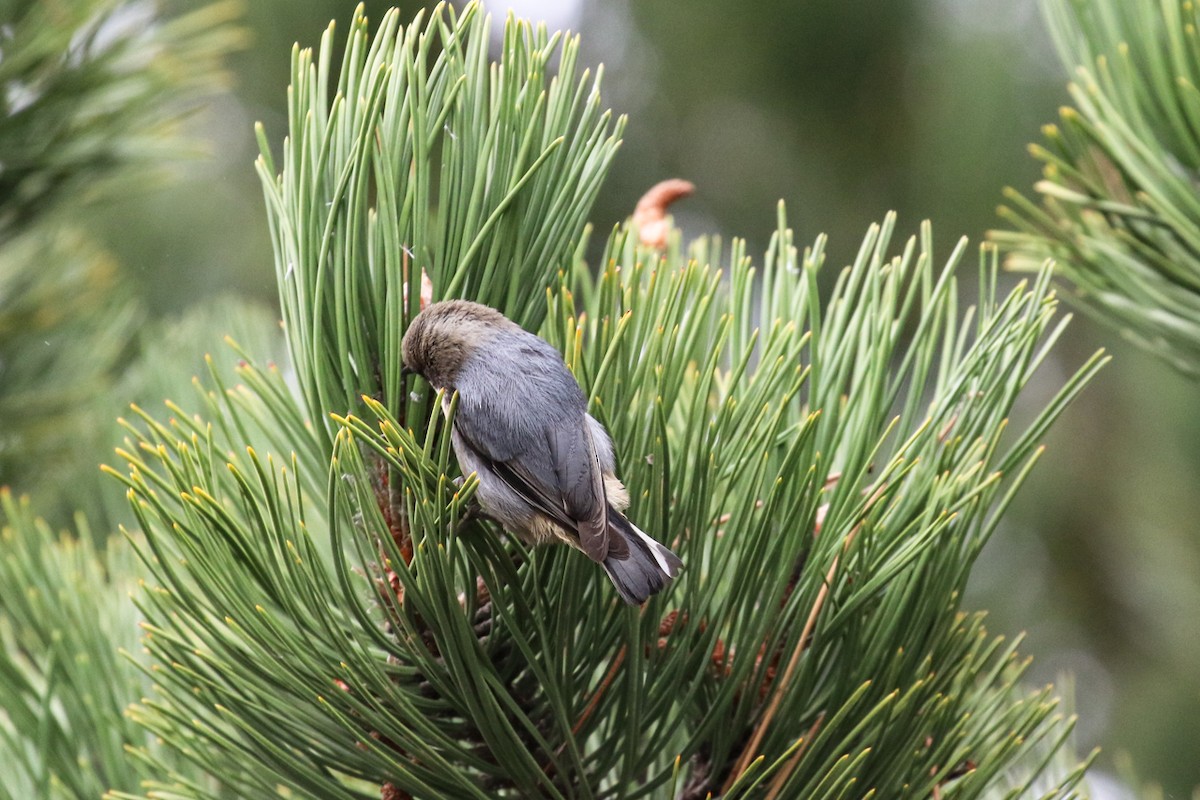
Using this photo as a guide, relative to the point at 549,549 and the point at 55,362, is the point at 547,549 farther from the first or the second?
the point at 55,362

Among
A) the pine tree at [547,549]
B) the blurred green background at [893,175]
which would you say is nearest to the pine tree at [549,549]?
the pine tree at [547,549]

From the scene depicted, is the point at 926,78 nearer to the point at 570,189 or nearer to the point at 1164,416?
the point at 1164,416

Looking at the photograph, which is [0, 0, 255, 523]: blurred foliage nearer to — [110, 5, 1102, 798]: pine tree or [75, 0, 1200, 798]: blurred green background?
[110, 5, 1102, 798]: pine tree

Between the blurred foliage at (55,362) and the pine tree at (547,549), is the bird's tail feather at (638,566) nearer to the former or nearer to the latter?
the pine tree at (547,549)

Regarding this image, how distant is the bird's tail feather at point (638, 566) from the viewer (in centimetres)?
87

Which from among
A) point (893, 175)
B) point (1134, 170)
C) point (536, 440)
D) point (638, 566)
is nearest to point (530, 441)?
point (536, 440)

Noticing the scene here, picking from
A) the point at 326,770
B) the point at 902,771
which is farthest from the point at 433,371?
the point at 902,771

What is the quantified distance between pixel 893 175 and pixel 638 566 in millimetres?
2710

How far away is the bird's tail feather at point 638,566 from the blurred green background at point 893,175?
206 centimetres

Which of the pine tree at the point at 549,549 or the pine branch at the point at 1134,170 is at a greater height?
the pine branch at the point at 1134,170

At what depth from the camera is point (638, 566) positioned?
894 millimetres

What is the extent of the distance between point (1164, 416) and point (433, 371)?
2197 mm

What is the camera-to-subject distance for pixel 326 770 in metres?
0.99

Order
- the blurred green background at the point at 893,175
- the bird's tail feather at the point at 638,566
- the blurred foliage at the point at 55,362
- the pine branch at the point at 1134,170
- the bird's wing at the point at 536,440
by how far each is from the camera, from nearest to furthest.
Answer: the bird's tail feather at the point at 638,566 → the bird's wing at the point at 536,440 → the pine branch at the point at 1134,170 → the blurred foliage at the point at 55,362 → the blurred green background at the point at 893,175
